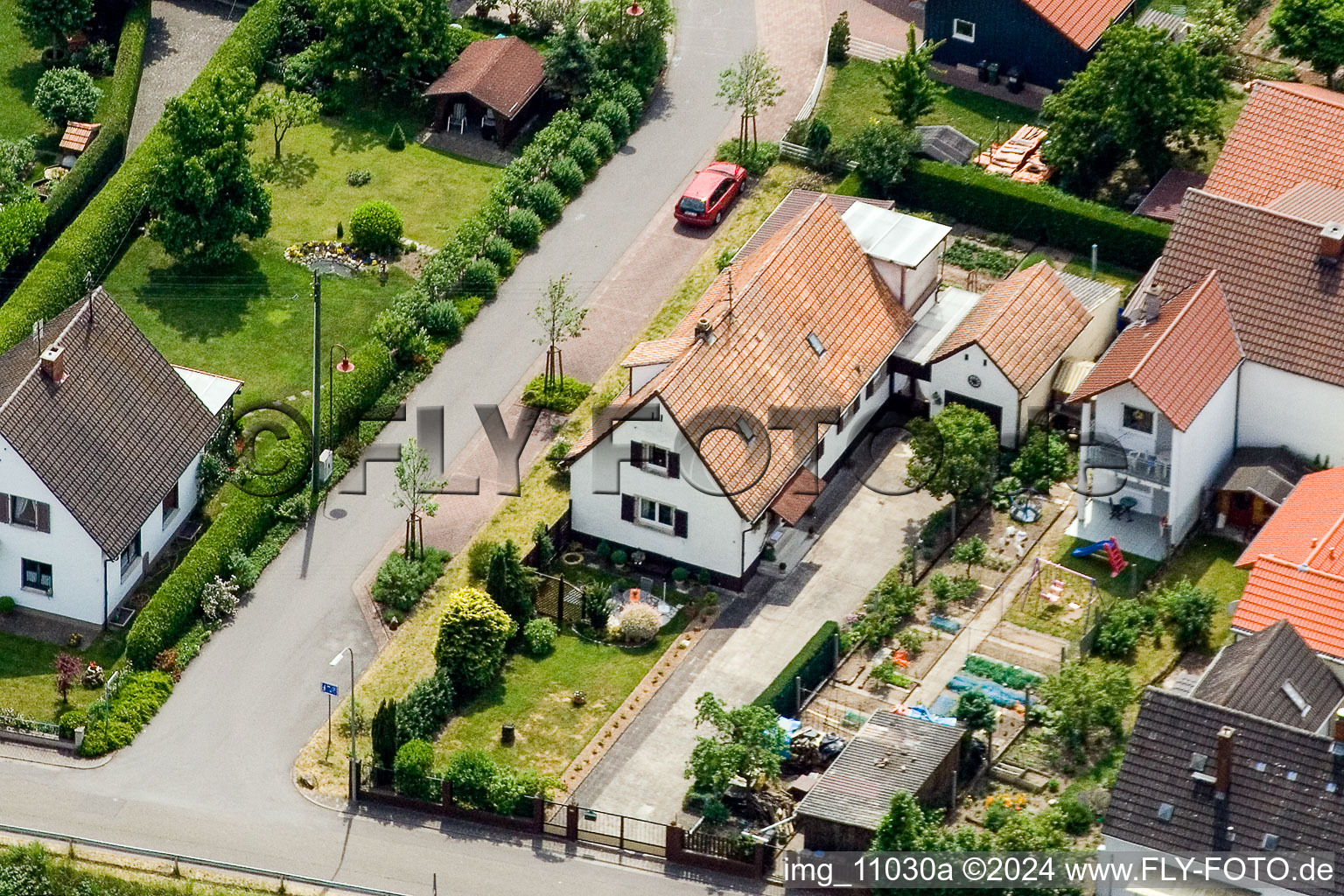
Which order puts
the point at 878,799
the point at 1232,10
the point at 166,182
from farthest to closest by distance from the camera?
the point at 1232,10, the point at 166,182, the point at 878,799

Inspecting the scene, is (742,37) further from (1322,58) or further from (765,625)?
(765,625)

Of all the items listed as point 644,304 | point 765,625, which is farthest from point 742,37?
point 765,625

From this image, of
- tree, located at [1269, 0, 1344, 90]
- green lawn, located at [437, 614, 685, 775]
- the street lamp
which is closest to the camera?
the street lamp

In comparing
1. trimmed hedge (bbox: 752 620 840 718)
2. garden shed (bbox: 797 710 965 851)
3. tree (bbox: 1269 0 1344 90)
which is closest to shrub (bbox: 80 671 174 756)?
trimmed hedge (bbox: 752 620 840 718)

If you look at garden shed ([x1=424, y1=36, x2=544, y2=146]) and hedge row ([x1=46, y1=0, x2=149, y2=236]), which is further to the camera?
garden shed ([x1=424, y1=36, x2=544, y2=146])

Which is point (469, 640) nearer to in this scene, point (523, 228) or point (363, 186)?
point (523, 228)

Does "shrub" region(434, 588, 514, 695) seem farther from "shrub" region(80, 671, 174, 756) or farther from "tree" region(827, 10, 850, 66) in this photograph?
"tree" region(827, 10, 850, 66)
